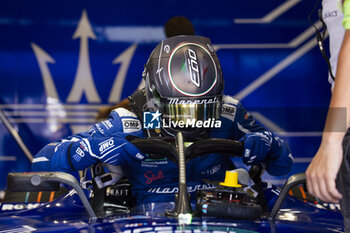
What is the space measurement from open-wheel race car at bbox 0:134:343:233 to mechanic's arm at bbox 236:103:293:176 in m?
0.06

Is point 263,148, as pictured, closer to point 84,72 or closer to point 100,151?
point 100,151

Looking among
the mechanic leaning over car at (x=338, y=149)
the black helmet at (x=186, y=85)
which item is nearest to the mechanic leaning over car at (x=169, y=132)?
the black helmet at (x=186, y=85)

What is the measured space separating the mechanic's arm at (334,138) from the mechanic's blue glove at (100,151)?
0.83 meters

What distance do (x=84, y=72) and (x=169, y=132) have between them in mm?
3096

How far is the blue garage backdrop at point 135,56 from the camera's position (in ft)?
16.1

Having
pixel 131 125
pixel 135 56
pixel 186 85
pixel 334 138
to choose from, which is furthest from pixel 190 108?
pixel 135 56

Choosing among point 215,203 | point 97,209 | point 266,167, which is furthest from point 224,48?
point 215,203

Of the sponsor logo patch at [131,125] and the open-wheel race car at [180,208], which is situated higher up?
the sponsor logo patch at [131,125]

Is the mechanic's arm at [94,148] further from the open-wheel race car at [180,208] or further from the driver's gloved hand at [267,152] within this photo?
the driver's gloved hand at [267,152]

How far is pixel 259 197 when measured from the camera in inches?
75.9

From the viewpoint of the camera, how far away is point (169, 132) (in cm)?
199

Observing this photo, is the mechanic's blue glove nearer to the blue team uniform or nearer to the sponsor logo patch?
the blue team uniform

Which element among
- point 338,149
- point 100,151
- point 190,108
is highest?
→ point 190,108

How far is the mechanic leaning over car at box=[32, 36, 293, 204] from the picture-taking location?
6.05ft
